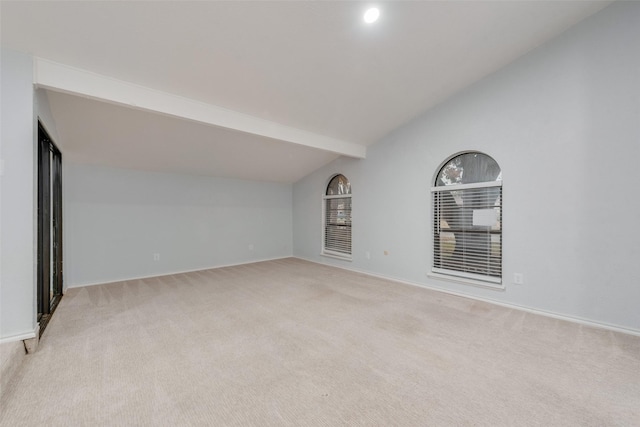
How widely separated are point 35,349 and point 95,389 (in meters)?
1.03

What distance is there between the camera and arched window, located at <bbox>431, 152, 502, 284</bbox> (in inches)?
140

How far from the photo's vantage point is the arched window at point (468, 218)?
11.7 ft

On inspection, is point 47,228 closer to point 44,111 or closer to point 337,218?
point 44,111

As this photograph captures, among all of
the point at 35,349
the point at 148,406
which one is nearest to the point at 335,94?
the point at 148,406

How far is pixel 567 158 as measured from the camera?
2979mm

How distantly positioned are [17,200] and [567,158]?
212 inches

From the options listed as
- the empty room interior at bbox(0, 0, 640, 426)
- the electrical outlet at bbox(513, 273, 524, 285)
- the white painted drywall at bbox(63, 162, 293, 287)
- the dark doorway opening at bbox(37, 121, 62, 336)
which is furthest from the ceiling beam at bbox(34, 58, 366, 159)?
the electrical outlet at bbox(513, 273, 524, 285)

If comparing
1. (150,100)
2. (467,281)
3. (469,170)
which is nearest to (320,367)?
(467,281)

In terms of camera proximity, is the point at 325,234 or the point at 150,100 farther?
the point at 325,234

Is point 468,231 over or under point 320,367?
over

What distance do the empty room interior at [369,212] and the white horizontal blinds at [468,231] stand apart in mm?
32

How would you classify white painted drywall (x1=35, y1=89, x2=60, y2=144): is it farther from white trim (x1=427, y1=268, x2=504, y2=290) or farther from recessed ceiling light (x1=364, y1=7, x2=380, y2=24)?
white trim (x1=427, y1=268, x2=504, y2=290)

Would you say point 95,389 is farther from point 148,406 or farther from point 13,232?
point 13,232

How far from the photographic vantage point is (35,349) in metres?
2.22
